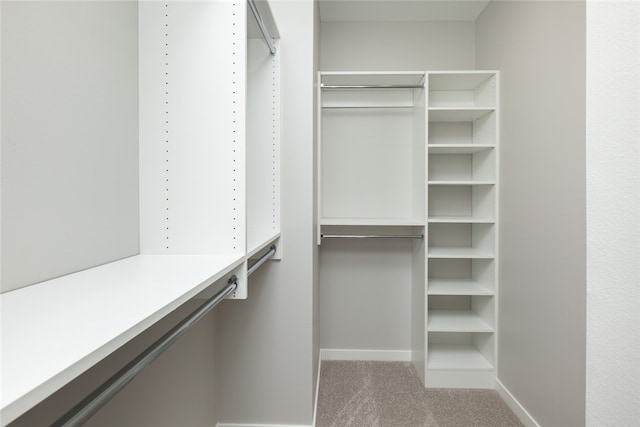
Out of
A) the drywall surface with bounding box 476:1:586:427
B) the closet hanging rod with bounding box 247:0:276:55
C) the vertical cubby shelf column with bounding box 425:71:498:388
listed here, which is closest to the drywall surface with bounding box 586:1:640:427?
the closet hanging rod with bounding box 247:0:276:55

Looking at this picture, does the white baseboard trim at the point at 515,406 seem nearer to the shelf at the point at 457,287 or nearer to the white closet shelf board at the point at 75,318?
the shelf at the point at 457,287

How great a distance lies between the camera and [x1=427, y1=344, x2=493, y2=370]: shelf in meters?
2.16

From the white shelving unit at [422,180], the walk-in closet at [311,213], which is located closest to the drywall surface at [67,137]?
the walk-in closet at [311,213]

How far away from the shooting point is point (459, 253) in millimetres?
2238

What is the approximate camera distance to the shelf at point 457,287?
7.12ft

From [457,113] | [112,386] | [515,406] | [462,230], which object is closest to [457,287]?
[462,230]

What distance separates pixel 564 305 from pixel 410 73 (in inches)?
61.8

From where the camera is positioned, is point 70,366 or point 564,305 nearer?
point 70,366

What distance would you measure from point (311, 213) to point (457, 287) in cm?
123

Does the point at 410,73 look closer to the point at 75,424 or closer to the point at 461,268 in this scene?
the point at 461,268

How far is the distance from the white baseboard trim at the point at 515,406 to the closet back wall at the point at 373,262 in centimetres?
66

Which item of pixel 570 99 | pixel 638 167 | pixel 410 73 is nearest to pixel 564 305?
pixel 570 99

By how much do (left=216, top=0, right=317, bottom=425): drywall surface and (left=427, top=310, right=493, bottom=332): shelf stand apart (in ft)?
3.19

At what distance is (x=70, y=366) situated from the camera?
0.32 m
